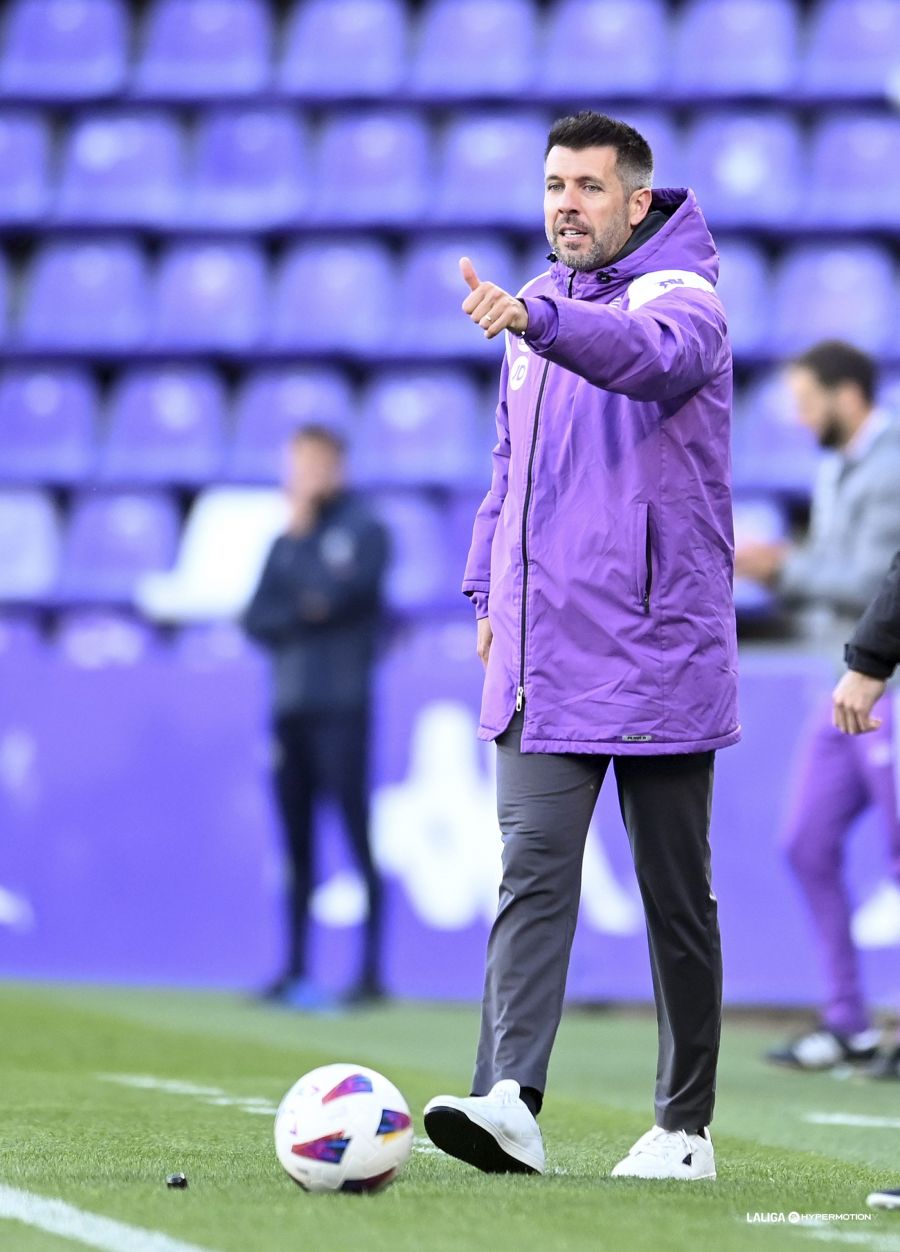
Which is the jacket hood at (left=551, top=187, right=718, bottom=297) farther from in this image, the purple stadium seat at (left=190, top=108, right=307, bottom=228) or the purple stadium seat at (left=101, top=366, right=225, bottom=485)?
the purple stadium seat at (left=190, top=108, right=307, bottom=228)

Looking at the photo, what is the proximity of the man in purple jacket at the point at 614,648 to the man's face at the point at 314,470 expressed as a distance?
4641mm

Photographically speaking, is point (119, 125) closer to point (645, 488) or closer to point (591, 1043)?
point (591, 1043)

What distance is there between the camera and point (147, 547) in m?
10.8

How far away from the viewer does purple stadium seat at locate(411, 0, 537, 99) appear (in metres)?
12.3

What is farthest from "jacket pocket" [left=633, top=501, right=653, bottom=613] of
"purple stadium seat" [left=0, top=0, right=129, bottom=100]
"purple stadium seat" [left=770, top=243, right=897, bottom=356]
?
"purple stadium seat" [left=0, top=0, right=129, bottom=100]

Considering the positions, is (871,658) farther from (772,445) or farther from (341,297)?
(341,297)

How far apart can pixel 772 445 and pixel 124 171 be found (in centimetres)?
410

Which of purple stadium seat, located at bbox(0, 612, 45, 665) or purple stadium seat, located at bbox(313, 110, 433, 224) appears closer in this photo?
purple stadium seat, located at bbox(0, 612, 45, 665)

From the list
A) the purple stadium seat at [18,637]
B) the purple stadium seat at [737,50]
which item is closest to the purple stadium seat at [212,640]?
the purple stadium seat at [18,637]

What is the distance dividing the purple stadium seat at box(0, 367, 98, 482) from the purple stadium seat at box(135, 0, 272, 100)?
2050mm

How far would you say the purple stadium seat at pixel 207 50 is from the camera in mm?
12586

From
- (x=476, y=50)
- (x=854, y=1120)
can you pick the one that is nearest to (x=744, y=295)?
(x=476, y=50)

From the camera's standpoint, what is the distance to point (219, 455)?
1132cm

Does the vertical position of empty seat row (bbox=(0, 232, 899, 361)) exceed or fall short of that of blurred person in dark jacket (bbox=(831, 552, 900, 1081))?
it exceeds it
